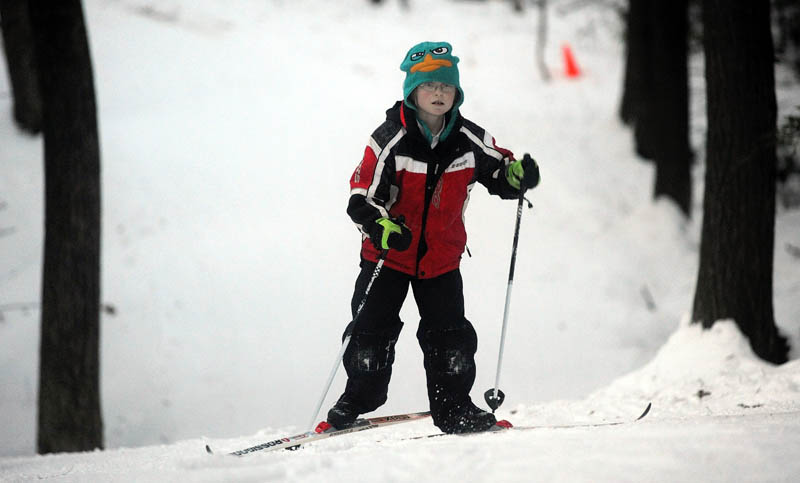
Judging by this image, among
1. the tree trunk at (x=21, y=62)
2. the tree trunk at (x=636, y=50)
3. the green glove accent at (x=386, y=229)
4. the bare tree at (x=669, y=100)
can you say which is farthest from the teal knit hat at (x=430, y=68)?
the tree trunk at (x=636, y=50)

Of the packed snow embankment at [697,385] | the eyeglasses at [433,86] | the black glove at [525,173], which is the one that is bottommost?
the packed snow embankment at [697,385]

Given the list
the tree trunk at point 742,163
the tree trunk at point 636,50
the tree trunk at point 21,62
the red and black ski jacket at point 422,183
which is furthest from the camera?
the tree trunk at point 636,50

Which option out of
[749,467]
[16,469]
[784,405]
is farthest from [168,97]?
[749,467]

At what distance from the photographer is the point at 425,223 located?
3910mm

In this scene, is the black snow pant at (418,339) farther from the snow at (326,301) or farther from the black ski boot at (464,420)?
the snow at (326,301)

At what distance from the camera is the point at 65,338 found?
6.14 meters

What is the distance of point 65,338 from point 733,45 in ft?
19.7

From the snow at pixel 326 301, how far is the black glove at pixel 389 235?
0.99 m

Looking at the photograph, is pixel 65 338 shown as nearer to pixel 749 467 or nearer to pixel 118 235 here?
pixel 118 235

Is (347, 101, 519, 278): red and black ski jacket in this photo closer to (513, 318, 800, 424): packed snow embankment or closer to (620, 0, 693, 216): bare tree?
(513, 318, 800, 424): packed snow embankment

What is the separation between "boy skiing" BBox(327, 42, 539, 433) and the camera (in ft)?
12.4

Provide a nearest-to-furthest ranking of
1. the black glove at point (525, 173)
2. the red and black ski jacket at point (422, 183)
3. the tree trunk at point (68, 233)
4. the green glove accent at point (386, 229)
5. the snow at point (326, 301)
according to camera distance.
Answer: the snow at point (326, 301), the green glove accent at point (386, 229), the red and black ski jacket at point (422, 183), the black glove at point (525, 173), the tree trunk at point (68, 233)

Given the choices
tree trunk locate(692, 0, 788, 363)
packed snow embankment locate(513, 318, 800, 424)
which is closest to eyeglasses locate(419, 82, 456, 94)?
packed snow embankment locate(513, 318, 800, 424)

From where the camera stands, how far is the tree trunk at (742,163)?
18.7ft
